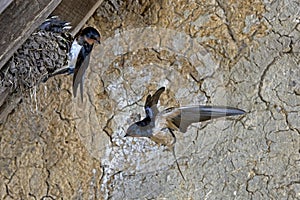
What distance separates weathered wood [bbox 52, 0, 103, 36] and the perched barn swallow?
11.7 inches

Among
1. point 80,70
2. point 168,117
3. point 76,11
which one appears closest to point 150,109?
point 168,117

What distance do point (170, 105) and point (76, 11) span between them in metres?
0.41

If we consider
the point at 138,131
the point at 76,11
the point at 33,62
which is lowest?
the point at 138,131

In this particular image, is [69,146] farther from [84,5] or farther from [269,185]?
[269,185]

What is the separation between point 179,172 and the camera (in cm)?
179

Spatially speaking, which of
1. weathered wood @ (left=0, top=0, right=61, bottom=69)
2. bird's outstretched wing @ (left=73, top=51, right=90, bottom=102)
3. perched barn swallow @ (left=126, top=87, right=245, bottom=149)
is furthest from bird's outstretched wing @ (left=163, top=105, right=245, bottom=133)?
weathered wood @ (left=0, top=0, right=61, bottom=69)

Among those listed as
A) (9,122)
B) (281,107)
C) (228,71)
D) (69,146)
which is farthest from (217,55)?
(9,122)

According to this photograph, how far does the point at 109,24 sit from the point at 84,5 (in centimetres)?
16

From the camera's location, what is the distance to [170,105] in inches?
70.9

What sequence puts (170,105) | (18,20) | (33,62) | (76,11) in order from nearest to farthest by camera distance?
(18,20)
(33,62)
(76,11)
(170,105)

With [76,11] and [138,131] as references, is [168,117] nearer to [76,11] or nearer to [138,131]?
[138,131]

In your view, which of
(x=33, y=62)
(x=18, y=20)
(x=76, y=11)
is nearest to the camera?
(x=18, y=20)

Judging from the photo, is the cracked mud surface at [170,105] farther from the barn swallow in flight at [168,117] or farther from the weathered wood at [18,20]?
the weathered wood at [18,20]

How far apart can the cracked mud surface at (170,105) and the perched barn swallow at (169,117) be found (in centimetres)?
8
